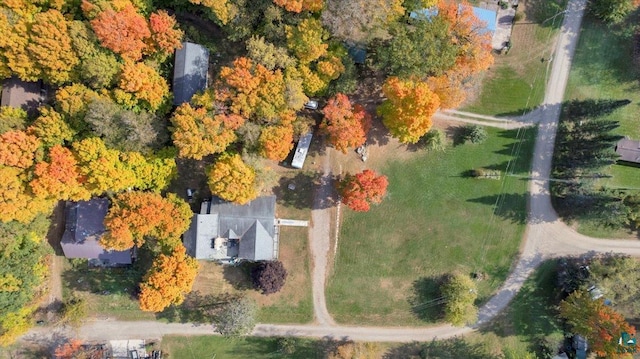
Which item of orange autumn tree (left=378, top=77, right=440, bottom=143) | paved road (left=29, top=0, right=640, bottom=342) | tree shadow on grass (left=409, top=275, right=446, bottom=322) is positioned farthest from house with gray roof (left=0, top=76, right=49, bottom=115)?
tree shadow on grass (left=409, top=275, right=446, bottom=322)

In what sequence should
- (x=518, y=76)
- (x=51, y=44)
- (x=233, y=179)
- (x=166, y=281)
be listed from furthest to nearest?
(x=518, y=76) < (x=166, y=281) < (x=233, y=179) < (x=51, y=44)

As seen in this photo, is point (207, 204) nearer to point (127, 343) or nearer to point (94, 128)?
point (94, 128)

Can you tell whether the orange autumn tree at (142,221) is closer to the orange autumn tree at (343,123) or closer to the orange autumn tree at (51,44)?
the orange autumn tree at (51,44)

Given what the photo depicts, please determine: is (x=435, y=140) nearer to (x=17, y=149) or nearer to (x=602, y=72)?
(x=602, y=72)

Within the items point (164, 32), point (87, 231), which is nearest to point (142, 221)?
point (87, 231)

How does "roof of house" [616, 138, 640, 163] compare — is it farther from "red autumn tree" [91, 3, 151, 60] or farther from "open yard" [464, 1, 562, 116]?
"red autumn tree" [91, 3, 151, 60]

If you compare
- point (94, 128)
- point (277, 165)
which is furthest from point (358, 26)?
point (94, 128)
